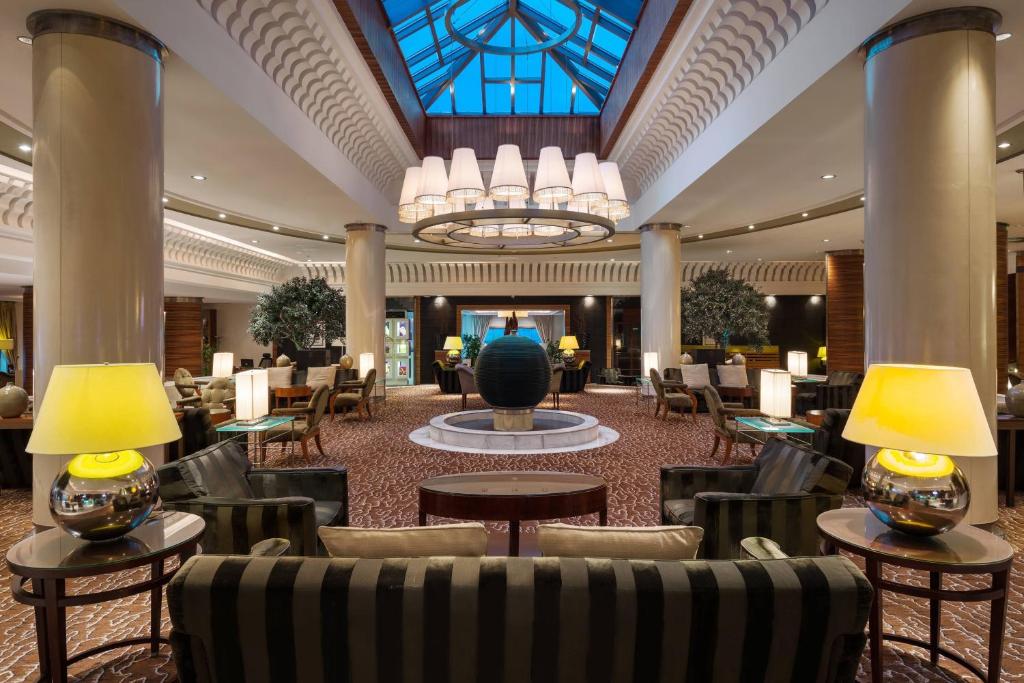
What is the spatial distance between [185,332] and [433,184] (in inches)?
500

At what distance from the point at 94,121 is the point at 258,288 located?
46.2 feet

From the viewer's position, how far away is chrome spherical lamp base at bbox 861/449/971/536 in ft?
7.59

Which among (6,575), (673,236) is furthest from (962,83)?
(673,236)

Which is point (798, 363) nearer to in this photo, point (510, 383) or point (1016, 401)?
point (1016, 401)

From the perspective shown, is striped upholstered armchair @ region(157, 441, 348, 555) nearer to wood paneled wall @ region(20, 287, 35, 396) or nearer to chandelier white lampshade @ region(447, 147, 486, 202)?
chandelier white lampshade @ region(447, 147, 486, 202)

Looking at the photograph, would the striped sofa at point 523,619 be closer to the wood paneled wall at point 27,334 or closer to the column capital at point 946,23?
the column capital at point 946,23

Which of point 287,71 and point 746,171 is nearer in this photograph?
point 287,71

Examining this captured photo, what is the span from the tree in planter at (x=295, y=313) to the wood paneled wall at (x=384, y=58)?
4126 mm

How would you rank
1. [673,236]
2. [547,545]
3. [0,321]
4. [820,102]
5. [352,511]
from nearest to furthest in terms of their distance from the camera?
[547,545]
[352,511]
[820,102]
[673,236]
[0,321]

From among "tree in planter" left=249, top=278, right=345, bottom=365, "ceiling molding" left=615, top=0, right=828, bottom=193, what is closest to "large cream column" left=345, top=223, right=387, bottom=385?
"tree in planter" left=249, top=278, right=345, bottom=365

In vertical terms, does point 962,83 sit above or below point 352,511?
above

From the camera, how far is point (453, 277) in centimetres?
1803

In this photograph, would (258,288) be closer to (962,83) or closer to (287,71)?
(287,71)

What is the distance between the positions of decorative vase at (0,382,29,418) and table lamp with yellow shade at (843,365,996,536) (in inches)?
263
